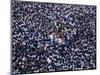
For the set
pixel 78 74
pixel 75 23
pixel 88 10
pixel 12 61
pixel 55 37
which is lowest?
pixel 78 74

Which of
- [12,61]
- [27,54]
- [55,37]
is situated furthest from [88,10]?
[12,61]

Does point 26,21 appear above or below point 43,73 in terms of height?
above

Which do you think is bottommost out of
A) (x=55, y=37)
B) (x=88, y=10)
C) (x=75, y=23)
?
(x=55, y=37)

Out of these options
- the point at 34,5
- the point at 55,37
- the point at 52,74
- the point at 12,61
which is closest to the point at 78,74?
the point at 52,74

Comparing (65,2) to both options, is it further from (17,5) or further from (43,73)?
(43,73)

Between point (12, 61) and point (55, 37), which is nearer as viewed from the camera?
point (12, 61)

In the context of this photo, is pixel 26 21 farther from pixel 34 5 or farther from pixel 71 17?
pixel 71 17
